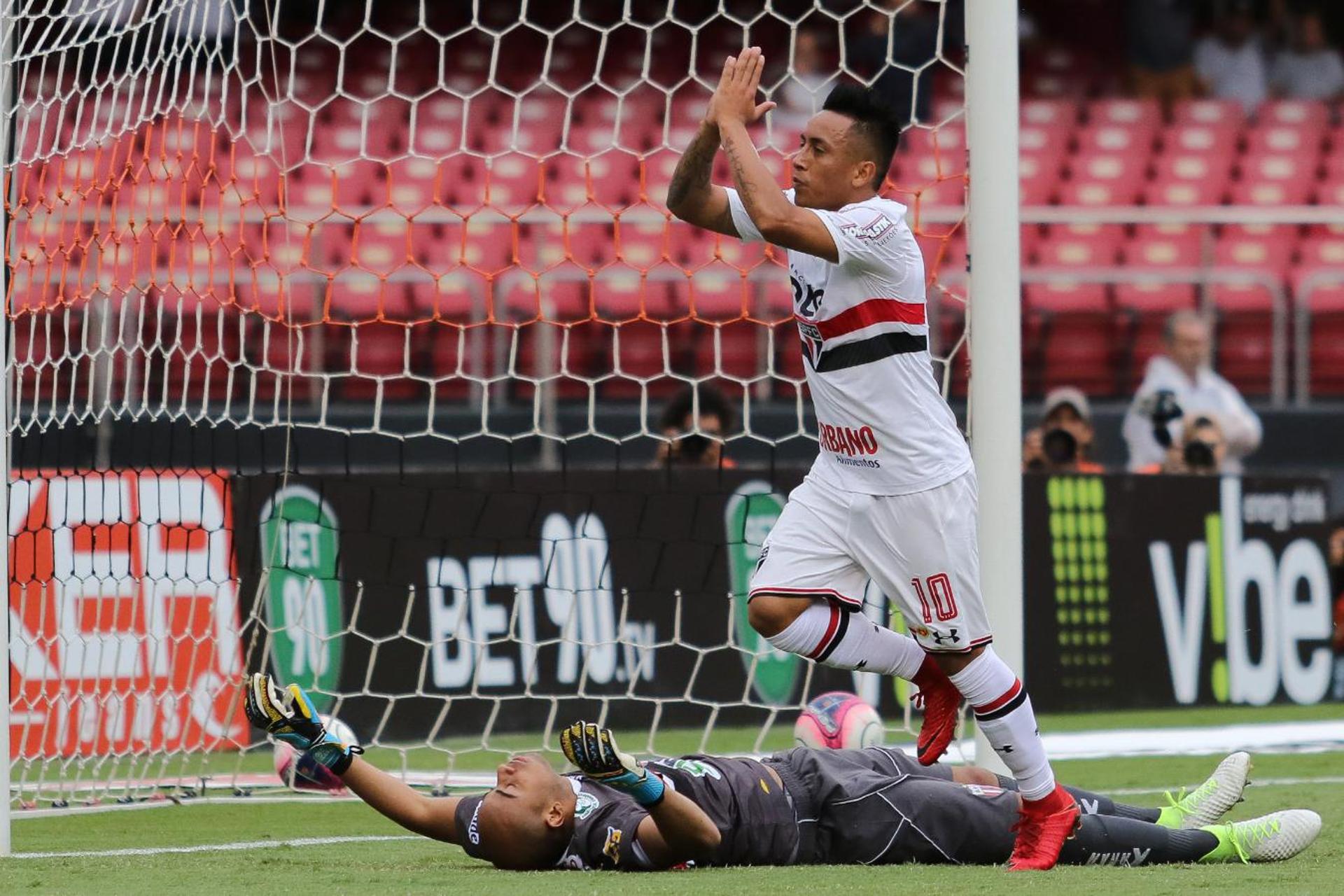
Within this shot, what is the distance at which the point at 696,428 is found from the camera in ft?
28.8

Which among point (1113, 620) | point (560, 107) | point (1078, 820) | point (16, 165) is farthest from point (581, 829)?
point (560, 107)

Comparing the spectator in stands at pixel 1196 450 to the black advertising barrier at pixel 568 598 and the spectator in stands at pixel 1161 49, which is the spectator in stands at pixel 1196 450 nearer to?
the black advertising barrier at pixel 568 598

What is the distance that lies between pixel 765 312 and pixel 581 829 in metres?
6.53

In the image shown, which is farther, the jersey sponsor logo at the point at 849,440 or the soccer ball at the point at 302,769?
the soccer ball at the point at 302,769

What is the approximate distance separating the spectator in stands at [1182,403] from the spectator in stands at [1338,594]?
3.46 feet

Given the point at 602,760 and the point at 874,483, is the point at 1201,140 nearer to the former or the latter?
the point at 874,483

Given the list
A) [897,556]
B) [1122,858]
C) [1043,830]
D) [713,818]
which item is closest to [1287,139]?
[897,556]

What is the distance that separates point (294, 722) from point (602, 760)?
81 centimetres

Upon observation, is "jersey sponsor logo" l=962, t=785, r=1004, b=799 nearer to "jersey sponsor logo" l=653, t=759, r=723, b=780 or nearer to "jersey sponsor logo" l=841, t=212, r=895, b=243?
"jersey sponsor logo" l=653, t=759, r=723, b=780

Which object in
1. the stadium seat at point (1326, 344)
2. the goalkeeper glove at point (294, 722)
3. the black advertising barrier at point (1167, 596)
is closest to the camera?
the goalkeeper glove at point (294, 722)

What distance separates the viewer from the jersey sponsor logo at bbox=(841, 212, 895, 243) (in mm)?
4977

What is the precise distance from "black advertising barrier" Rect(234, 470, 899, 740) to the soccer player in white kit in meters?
3.01

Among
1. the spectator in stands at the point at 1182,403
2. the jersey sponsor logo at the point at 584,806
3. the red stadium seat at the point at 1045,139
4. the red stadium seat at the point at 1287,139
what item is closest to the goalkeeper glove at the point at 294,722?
the jersey sponsor logo at the point at 584,806

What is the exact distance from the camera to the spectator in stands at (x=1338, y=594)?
9.80 meters
